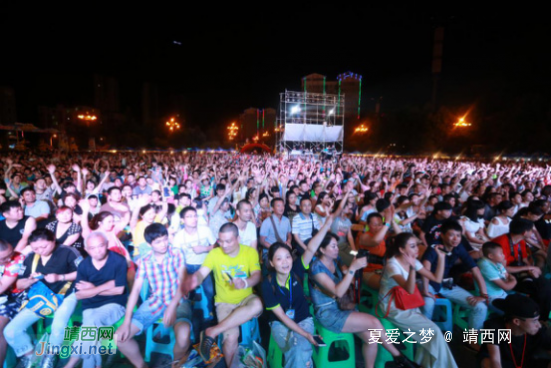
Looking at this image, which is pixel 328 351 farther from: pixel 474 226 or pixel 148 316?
pixel 474 226

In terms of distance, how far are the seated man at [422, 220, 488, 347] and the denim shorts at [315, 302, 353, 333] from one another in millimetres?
976

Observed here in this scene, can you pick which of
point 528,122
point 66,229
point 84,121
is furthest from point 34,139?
point 528,122

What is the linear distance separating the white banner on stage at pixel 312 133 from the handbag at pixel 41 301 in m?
22.7

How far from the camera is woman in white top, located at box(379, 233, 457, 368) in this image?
2.39m

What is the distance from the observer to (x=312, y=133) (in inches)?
1012

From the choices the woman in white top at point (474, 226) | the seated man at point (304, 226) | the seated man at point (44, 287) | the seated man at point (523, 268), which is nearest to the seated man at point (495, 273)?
the seated man at point (523, 268)

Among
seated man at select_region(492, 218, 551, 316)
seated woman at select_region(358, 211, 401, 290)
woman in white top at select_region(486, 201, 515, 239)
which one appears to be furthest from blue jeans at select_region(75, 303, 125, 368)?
woman in white top at select_region(486, 201, 515, 239)

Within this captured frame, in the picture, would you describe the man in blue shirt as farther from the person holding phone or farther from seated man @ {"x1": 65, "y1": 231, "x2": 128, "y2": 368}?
seated man @ {"x1": 65, "y1": 231, "x2": 128, "y2": 368}

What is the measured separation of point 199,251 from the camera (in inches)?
137

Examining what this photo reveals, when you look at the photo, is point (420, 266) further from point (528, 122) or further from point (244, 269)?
point (528, 122)

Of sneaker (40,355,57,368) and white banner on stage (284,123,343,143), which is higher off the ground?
white banner on stage (284,123,343,143)

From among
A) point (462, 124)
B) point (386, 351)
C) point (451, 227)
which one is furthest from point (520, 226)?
point (462, 124)

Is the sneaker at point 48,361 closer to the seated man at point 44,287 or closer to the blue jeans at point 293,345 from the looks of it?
the seated man at point 44,287

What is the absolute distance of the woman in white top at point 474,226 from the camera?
4199mm
